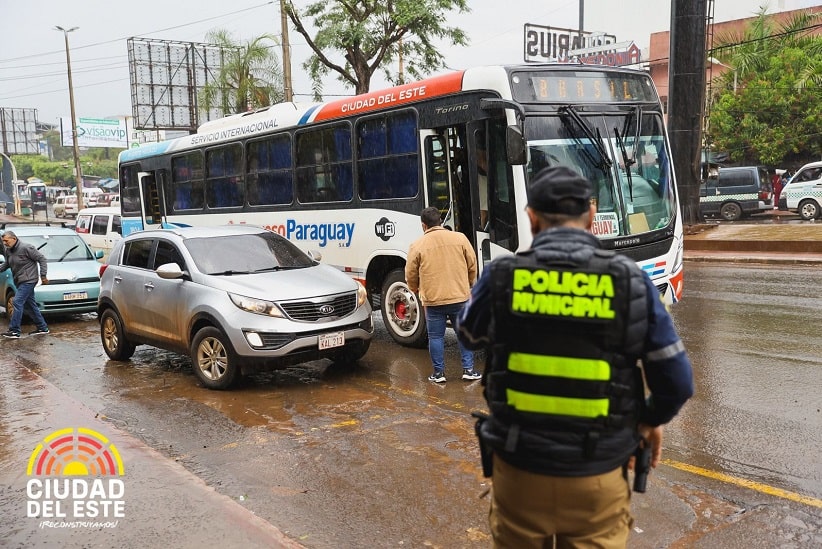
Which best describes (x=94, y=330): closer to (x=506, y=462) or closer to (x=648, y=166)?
(x=648, y=166)

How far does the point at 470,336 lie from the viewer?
9.10ft

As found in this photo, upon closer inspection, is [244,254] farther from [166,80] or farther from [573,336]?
[166,80]

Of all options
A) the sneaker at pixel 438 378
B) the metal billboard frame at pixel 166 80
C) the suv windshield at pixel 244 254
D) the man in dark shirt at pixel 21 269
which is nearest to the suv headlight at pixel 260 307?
the suv windshield at pixel 244 254

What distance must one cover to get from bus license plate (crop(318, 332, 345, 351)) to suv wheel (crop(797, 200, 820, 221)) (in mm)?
22132

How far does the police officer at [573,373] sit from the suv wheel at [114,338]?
7.67 meters

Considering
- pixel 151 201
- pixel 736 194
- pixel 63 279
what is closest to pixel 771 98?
pixel 736 194

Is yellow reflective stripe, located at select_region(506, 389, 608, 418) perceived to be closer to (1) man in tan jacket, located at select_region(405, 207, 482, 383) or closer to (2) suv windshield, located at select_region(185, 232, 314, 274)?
(1) man in tan jacket, located at select_region(405, 207, 482, 383)

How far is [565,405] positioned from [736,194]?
27.7 metres

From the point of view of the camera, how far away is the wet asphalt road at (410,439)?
4.32m

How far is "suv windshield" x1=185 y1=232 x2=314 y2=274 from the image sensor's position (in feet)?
27.2

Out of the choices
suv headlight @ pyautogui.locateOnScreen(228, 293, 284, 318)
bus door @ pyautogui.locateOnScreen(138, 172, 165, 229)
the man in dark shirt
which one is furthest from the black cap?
bus door @ pyautogui.locateOnScreen(138, 172, 165, 229)

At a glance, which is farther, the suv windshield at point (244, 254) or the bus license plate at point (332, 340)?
the suv windshield at point (244, 254)

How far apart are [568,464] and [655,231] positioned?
21.1 feet

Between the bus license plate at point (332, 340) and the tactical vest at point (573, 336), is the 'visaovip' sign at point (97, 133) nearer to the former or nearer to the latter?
the bus license plate at point (332, 340)
